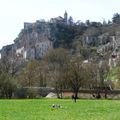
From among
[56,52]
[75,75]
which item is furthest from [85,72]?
[56,52]

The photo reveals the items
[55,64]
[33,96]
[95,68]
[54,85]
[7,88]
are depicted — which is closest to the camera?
[7,88]

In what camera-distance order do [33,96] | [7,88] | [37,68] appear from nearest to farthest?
[7,88] → [33,96] → [37,68]

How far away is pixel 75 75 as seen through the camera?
113875 millimetres

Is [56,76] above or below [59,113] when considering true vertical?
above

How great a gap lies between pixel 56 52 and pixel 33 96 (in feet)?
162

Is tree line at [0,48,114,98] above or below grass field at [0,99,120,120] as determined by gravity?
above

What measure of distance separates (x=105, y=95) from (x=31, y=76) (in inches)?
1065

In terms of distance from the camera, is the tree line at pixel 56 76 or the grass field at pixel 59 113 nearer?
the grass field at pixel 59 113

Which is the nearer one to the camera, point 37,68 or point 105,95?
point 105,95

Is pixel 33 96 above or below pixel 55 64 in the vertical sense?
below

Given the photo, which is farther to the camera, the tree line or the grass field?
the tree line

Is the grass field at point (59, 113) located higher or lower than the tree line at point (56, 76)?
lower

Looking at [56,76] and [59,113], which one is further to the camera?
[56,76]

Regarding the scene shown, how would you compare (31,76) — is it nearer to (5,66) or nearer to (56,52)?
(5,66)
